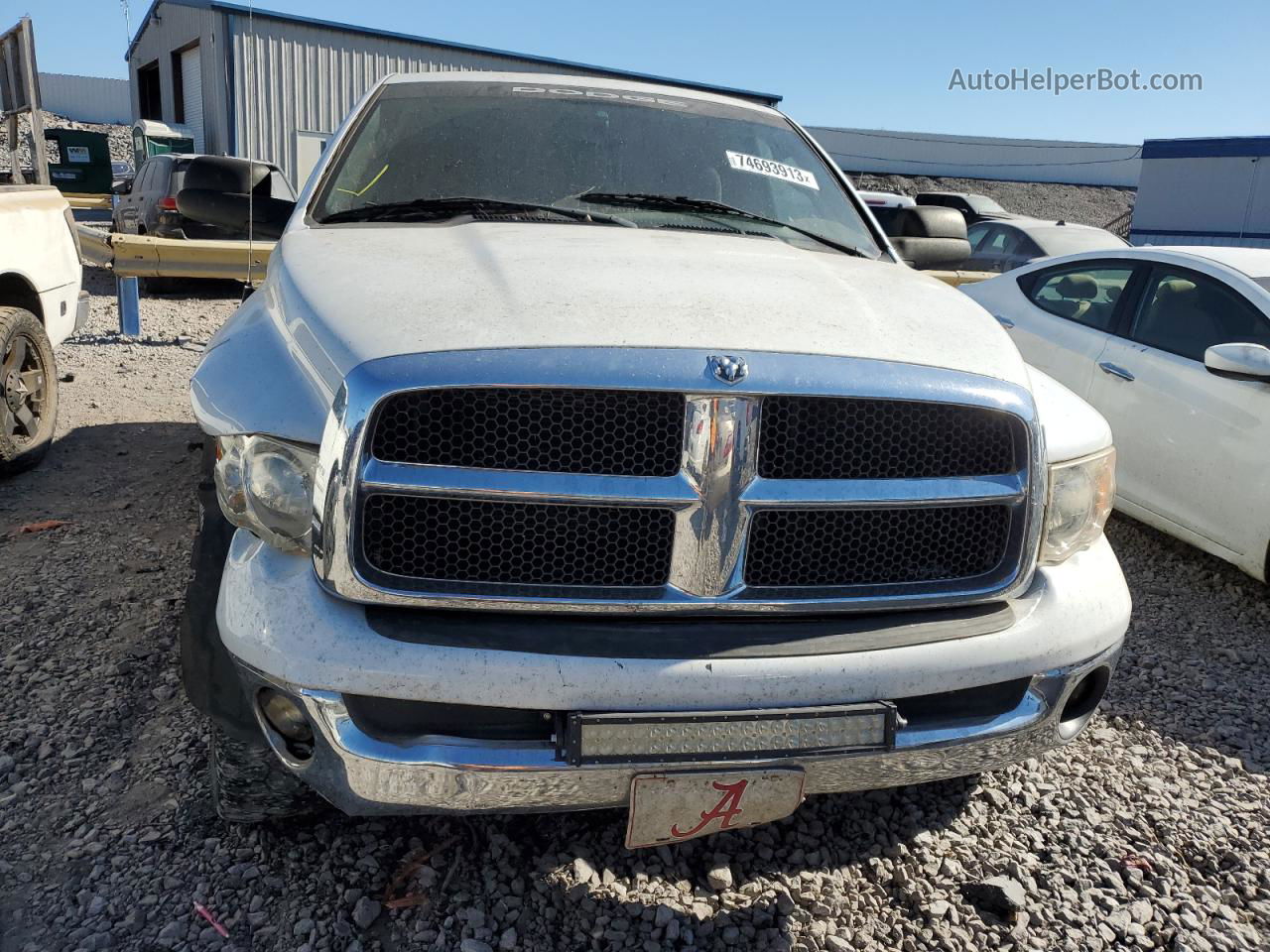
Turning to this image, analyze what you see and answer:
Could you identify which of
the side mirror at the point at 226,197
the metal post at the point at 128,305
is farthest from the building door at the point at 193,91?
the side mirror at the point at 226,197

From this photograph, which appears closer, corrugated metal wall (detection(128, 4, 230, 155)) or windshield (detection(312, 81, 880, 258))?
windshield (detection(312, 81, 880, 258))

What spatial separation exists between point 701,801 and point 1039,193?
127ft

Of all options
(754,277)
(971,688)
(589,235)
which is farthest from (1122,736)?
(589,235)

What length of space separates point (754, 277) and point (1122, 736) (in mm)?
2095

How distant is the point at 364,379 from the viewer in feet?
5.84

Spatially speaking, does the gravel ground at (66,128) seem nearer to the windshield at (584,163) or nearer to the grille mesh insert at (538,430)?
the windshield at (584,163)

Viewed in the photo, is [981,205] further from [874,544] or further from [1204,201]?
[874,544]

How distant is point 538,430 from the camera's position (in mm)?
1846

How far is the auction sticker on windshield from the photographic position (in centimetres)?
341

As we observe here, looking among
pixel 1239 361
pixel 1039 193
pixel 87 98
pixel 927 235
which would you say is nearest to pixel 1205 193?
pixel 1039 193

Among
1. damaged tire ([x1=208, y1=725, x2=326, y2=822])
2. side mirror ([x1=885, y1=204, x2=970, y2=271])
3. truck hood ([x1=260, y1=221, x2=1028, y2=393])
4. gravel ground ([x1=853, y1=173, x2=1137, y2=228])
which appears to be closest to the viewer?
truck hood ([x1=260, y1=221, x2=1028, y2=393])

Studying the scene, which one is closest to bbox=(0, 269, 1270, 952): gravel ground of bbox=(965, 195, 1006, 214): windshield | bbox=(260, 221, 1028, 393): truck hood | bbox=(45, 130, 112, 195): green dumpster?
bbox=(260, 221, 1028, 393): truck hood

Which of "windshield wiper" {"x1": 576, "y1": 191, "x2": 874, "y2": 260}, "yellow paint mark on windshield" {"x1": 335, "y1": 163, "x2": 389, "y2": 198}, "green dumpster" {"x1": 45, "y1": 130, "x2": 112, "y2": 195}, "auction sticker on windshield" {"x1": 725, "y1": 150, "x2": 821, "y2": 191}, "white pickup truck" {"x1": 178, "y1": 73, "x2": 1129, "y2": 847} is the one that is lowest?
"green dumpster" {"x1": 45, "y1": 130, "x2": 112, "y2": 195}

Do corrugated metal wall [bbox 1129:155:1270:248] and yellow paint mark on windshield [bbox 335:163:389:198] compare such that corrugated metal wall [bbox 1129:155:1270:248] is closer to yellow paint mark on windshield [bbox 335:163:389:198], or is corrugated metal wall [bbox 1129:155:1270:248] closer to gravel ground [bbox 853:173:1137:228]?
gravel ground [bbox 853:173:1137:228]
